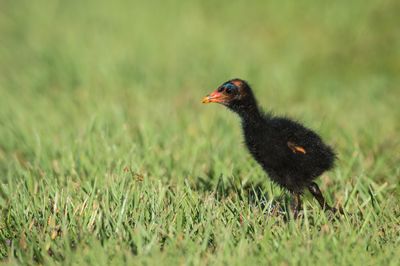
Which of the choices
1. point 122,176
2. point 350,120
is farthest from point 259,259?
point 350,120

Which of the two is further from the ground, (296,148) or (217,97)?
(217,97)

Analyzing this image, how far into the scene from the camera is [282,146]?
4.79m

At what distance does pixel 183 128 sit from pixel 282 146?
2.63m

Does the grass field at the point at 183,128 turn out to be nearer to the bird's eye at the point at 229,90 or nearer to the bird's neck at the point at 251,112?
the bird's neck at the point at 251,112

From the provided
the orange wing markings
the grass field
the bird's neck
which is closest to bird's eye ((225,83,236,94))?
the bird's neck

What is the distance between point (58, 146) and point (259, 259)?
10.3 ft

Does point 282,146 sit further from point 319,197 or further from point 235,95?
point 235,95

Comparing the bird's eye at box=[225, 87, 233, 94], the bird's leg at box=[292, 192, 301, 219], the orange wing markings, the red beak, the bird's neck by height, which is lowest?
the bird's leg at box=[292, 192, 301, 219]

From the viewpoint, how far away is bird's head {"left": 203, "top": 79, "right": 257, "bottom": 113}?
16.4 ft

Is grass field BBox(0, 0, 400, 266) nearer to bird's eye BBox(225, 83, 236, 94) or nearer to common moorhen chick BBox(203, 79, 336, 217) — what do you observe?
common moorhen chick BBox(203, 79, 336, 217)

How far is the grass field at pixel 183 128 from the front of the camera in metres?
4.14

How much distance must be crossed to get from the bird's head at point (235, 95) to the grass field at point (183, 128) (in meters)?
0.58

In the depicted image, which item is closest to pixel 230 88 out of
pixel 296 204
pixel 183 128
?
pixel 296 204

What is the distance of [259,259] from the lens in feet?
12.8
